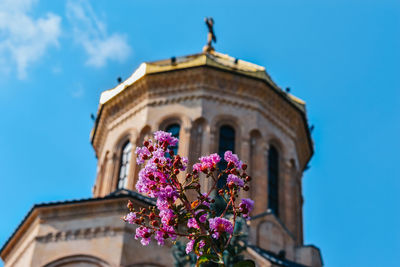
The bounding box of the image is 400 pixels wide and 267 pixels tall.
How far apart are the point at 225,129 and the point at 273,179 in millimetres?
1883

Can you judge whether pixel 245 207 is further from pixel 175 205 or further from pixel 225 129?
pixel 225 129

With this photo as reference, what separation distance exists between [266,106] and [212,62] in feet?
6.39

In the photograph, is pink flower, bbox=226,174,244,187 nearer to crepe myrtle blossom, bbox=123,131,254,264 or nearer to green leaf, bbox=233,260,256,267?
crepe myrtle blossom, bbox=123,131,254,264

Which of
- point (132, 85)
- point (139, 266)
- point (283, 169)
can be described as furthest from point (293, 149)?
point (139, 266)

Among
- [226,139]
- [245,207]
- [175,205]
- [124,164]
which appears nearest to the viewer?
[175,205]

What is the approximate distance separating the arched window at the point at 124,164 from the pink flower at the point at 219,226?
46.3 ft

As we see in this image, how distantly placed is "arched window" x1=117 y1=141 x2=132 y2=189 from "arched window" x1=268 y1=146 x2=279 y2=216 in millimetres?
3835

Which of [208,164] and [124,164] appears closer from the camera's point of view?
[208,164]

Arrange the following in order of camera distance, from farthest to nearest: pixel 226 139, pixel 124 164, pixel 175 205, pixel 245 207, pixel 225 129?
1. pixel 124 164
2. pixel 225 129
3. pixel 226 139
4. pixel 245 207
5. pixel 175 205

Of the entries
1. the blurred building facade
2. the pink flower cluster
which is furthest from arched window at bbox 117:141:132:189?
the pink flower cluster

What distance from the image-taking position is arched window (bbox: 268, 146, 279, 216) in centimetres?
1791

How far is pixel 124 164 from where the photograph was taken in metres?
18.5

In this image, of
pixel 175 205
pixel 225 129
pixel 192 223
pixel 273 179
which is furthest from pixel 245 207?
pixel 273 179

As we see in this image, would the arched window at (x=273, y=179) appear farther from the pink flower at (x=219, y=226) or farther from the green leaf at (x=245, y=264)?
the pink flower at (x=219, y=226)
